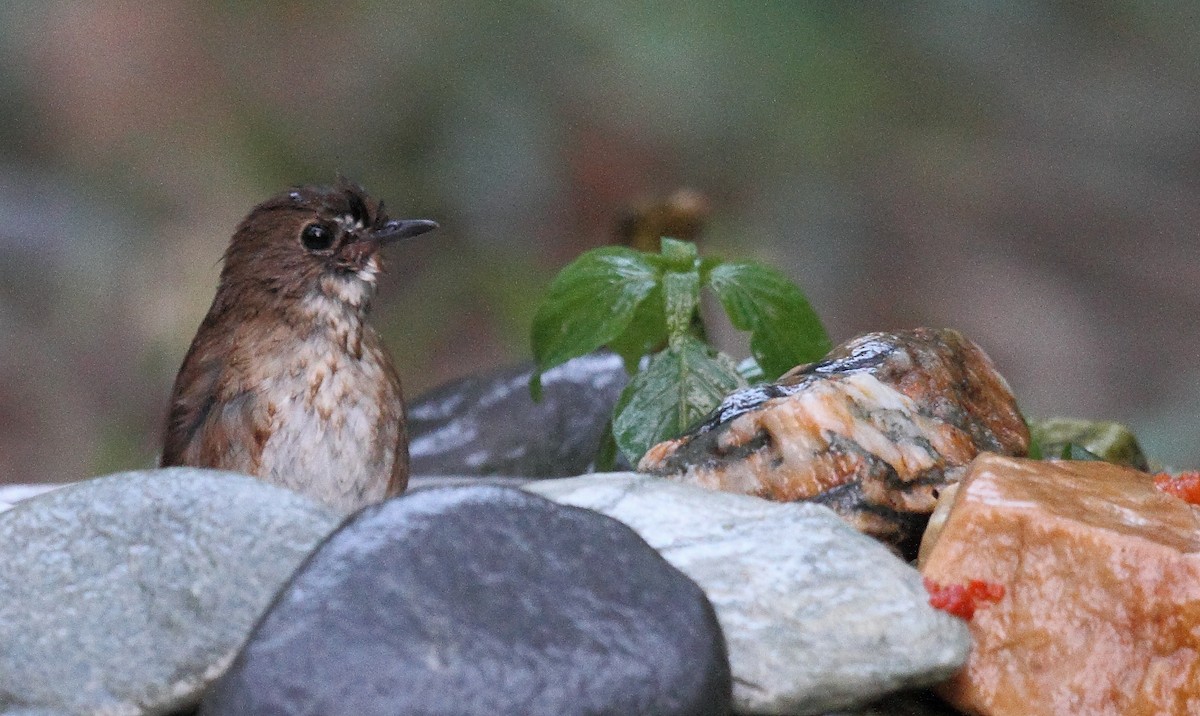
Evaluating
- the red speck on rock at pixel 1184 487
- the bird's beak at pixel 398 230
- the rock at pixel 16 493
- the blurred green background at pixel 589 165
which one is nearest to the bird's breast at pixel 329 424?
the bird's beak at pixel 398 230

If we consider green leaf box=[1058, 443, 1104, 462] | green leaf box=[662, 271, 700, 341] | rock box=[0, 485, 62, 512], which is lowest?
rock box=[0, 485, 62, 512]

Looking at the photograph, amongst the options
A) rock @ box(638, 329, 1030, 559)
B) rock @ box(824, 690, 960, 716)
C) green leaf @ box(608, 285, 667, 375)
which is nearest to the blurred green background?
green leaf @ box(608, 285, 667, 375)

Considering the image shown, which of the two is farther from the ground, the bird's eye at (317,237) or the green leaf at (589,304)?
the bird's eye at (317,237)

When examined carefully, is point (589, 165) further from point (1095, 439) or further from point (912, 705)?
point (912, 705)

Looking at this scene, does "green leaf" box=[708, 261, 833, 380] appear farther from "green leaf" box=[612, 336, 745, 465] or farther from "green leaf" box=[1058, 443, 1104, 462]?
"green leaf" box=[1058, 443, 1104, 462]

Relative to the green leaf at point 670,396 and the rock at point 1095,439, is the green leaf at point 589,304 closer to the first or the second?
the green leaf at point 670,396

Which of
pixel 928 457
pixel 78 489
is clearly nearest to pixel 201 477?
pixel 78 489

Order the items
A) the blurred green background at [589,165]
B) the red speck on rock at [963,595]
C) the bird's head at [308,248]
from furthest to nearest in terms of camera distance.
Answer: the blurred green background at [589,165], the bird's head at [308,248], the red speck on rock at [963,595]
